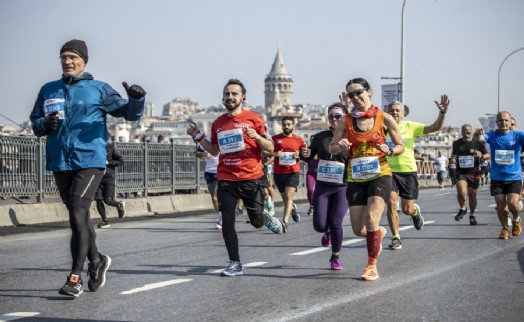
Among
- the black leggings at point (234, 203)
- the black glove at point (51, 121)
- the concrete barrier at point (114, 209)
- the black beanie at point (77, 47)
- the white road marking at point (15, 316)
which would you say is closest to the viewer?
the white road marking at point (15, 316)

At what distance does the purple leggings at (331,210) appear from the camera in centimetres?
1046

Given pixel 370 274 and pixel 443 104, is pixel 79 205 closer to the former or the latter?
pixel 370 274

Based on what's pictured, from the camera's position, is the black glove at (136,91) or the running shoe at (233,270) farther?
the running shoe at (233,270)

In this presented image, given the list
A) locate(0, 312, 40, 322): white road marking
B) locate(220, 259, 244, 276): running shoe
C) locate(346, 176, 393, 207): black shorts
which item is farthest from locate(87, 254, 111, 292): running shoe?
locate(346, 176, 393, 207): black shorts

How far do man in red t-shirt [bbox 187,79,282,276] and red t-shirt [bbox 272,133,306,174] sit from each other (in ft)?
21.9

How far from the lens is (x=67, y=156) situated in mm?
8188

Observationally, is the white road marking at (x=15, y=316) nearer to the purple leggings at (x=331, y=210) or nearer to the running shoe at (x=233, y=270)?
the running shoe at (x=233, y=270)

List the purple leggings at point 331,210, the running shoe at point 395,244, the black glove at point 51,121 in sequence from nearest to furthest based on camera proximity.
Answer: the black glove at point 51,121 → the purple leggings at point 331,210 → the running shoe at point 395,244

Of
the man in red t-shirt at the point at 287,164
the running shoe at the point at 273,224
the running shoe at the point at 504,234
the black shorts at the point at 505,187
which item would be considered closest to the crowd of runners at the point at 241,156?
the running shoe at the point at 273,224

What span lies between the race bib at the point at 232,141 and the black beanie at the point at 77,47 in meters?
2.00

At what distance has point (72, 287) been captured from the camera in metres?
7.81

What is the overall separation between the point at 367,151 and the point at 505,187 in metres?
5.95

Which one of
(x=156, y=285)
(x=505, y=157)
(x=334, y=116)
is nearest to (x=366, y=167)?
(x=334, y=116)

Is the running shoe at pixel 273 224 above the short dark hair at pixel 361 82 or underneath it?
underneath
